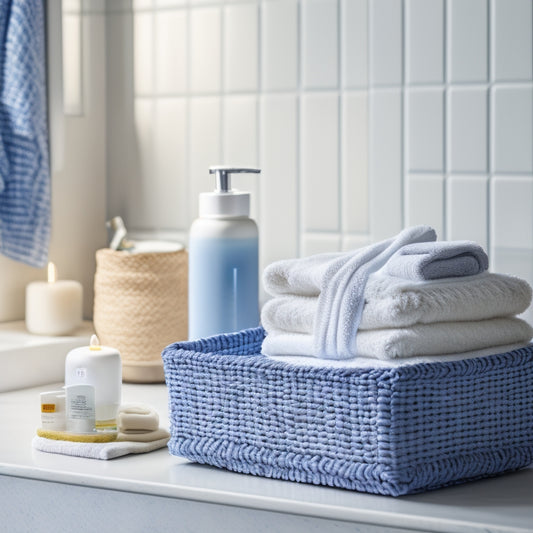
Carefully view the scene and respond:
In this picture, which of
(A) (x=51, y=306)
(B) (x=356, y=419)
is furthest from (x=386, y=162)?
(B) (x=356, y=419)

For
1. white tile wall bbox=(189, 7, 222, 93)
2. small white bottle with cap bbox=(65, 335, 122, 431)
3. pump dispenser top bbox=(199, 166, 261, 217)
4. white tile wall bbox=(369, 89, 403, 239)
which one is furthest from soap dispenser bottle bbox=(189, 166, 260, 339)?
white tile wall bbox=(189, 7, 222, 93)

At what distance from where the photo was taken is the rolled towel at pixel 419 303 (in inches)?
33.1

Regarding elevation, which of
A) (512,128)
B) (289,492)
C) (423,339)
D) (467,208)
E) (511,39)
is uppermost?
(511,39)

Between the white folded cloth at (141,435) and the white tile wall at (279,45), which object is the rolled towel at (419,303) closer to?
the white folded cloth at (141,435)

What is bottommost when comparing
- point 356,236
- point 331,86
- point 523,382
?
point 523,382

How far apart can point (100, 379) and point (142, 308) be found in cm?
37

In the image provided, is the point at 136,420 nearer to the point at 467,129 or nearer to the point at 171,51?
the point at 467,129

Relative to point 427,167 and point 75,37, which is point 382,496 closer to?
point 427,167

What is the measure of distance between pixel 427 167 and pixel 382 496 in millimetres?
634

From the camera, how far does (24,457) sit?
0.99 m

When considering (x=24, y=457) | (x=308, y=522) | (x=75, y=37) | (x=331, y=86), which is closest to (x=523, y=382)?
(x=308, y=522)

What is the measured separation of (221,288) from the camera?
46.4 inches

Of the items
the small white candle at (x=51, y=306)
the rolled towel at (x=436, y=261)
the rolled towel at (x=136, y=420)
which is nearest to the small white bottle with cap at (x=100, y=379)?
the rolled towel at (x=136, y=420)

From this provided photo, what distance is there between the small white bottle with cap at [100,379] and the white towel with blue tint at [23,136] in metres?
0.50
